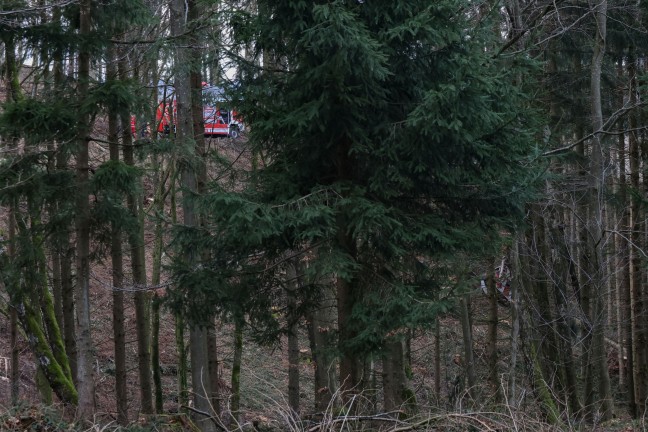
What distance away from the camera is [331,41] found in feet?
28.6

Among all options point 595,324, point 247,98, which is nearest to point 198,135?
point 247,98

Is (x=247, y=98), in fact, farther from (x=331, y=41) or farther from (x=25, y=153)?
(x=25, y=153)

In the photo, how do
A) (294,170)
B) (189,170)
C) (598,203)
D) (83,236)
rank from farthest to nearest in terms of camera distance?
(598,203)
(189,170)
(294,170)
(83,236)

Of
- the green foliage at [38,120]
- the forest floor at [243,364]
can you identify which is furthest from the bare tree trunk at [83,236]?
the forest floor at [243,364]

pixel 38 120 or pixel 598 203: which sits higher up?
pixel 38 120

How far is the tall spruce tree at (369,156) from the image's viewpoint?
9.02 m

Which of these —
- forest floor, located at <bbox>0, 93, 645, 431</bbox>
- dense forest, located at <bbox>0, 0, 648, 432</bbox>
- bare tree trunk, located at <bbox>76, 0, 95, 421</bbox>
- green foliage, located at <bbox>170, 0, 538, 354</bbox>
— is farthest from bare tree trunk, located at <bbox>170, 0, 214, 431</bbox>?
forest floor, located at <bbox>0, 93, 645, 431</bbox>

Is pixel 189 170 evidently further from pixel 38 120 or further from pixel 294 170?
pixel 38 120

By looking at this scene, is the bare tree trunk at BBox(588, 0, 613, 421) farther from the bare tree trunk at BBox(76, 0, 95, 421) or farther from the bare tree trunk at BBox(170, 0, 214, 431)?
the bare tree trunk at BBox(76, 0, 95, 421)

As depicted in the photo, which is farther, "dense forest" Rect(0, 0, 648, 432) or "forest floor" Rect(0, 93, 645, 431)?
"forest floor" Rect(0, 93, 645, 431)

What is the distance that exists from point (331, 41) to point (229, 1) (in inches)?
112

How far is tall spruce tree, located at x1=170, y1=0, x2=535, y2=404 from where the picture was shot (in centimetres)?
902

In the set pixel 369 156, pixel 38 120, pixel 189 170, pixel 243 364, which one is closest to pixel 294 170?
pixel 369 156

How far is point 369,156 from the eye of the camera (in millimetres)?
10070
